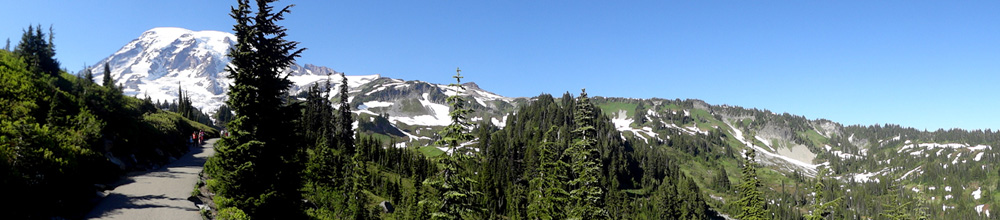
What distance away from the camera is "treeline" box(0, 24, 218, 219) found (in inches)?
834

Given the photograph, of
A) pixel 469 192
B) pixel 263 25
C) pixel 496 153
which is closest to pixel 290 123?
pixel 263 25

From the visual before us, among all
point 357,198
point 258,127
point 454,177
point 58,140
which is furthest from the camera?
point 357,198

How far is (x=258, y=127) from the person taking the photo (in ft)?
72.9

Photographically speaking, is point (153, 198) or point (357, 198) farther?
point (357, 198)

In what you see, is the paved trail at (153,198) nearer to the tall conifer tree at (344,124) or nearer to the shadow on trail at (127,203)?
the shadow on trail at (127,203)

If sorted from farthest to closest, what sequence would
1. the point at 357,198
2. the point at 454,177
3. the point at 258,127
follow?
the point at 357,198, the point at 454,177, the point at 258,127

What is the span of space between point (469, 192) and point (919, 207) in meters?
61.0

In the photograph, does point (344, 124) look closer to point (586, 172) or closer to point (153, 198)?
point (153, 198)

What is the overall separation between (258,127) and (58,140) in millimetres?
13923

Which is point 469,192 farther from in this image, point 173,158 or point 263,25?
point 173,158

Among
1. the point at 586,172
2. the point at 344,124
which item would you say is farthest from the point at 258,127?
the point at 344,124

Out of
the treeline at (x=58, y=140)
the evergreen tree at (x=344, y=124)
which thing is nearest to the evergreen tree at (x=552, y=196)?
the treeline at (x=58, y=140)

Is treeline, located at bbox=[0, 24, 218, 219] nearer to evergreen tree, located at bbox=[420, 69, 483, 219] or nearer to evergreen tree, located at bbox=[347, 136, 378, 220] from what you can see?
evergreen tree, located at bbox=[420, 69, 483, 219]

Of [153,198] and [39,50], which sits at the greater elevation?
[39,50]
